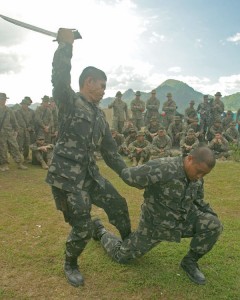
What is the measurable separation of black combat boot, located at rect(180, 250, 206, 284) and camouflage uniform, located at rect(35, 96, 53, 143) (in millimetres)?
8935

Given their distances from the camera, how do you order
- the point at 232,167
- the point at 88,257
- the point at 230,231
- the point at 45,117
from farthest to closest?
the point at 45,117
the point at 232,167
the point at 230,231
the point at 88,257

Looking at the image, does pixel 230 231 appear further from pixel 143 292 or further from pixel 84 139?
pixel 84 139

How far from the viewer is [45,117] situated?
12805 mm

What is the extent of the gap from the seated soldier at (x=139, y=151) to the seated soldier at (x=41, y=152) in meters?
2.98

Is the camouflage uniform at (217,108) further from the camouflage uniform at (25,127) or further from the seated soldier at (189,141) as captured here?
the camouflage uniform at (25,127)

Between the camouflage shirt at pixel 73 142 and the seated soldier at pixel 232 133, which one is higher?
the camouflage shirt at pixel 73 142

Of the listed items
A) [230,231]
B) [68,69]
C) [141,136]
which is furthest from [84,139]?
[141,136]

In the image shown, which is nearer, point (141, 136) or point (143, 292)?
point (143, 292)

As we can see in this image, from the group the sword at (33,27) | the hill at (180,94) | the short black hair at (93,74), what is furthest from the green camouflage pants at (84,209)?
the hill at (180,94)

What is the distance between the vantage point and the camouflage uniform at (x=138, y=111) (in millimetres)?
16969

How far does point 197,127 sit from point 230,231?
11592mm

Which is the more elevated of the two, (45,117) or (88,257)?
(45,117)

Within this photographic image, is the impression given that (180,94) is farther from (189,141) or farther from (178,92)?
(189,141)

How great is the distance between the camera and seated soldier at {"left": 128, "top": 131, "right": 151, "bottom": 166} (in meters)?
12.6
